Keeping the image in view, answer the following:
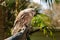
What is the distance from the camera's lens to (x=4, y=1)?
2225 mm

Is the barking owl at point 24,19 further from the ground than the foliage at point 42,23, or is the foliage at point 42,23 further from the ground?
the barking owl at point 24,19

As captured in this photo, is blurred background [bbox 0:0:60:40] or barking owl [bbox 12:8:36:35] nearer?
barking owl [bbox 12:8:36:35]

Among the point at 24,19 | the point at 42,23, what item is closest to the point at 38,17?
the point at 42,23

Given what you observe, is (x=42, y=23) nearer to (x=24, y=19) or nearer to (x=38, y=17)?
(x=38, y=17)

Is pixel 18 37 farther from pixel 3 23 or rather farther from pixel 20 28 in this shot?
pixel 3 23

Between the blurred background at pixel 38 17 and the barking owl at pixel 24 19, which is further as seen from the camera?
the blurred background at pixel 38 17

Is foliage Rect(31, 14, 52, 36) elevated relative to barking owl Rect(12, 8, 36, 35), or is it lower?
lower

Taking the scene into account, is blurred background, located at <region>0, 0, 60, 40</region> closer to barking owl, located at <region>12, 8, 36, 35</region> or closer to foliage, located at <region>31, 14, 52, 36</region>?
foliage, located at <region>31, 14, 52, 36</region>

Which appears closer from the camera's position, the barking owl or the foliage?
the barking owl

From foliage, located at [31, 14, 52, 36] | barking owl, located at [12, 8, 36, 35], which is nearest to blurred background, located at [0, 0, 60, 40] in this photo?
foliage, located at [31, 14, 52, 36]

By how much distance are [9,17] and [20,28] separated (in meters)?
0.87

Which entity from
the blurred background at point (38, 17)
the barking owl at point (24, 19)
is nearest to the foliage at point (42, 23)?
the blurred background at point (38, 17)

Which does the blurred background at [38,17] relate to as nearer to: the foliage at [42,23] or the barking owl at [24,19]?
the foliage at [42,23]

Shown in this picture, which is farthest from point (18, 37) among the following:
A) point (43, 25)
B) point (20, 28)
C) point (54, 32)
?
point (54, 32)
